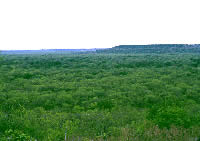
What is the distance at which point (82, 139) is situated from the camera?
7.30m

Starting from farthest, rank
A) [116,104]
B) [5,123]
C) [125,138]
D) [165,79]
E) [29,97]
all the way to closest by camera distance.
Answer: [165,79] < [29,97] < [116,104] < [5,123] < [125,138]

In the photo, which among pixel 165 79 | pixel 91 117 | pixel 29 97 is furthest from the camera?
pixel 165 79

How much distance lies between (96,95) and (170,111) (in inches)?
298

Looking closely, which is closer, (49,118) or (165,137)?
(165,137)

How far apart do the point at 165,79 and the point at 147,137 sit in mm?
15633

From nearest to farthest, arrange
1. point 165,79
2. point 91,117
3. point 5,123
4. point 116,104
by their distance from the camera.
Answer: point 5,123 → point 91,117 → point 116,104 → point 165,79

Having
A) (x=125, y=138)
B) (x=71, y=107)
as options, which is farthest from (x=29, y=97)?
(x=125, y=138)

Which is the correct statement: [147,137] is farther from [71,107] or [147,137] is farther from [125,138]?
[71,107]

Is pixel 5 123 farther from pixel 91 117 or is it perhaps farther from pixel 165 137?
pixel 165 137

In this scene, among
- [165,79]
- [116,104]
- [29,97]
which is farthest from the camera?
[165,79]

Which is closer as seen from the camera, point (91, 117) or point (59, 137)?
point (59, 137)

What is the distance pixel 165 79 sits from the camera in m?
22.1

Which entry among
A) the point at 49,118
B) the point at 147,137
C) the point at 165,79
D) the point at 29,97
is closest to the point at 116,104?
the point at 49,118

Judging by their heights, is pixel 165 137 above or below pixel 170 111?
below
